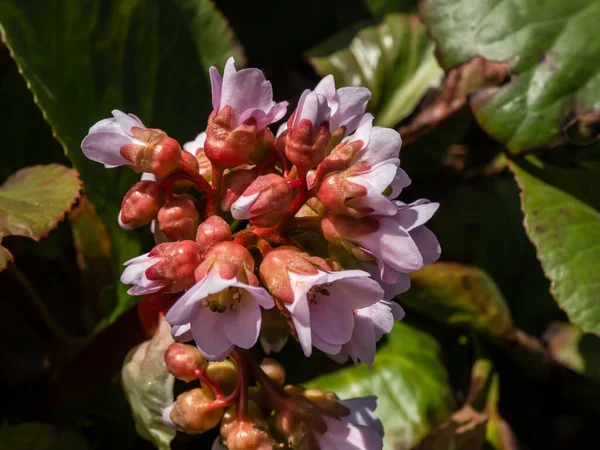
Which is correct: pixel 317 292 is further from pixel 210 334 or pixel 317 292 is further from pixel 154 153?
pixel 154 153

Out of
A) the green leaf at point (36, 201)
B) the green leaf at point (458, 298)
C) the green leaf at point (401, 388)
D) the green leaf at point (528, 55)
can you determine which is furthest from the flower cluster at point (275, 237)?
the green leaf at point (528, 55)

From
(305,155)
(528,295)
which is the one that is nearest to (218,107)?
(305,155)

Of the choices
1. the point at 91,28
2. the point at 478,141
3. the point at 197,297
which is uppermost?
the point at 91,28

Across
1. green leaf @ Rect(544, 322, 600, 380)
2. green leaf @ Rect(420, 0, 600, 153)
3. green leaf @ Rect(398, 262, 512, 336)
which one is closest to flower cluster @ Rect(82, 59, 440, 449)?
green leaf @ Rect(398, 262, 512, 336)

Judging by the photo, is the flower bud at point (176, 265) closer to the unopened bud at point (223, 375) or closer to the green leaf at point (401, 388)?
the unopened bud at point (223, 375)

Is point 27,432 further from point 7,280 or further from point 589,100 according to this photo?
point 589,100

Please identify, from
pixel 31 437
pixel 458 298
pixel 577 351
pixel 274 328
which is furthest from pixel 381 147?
pixel 577 351

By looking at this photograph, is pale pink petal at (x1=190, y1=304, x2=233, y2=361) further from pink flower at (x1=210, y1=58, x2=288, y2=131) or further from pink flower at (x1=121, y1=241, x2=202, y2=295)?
pink flower at (x1=210, y1=58, x2=288, y2=131)
